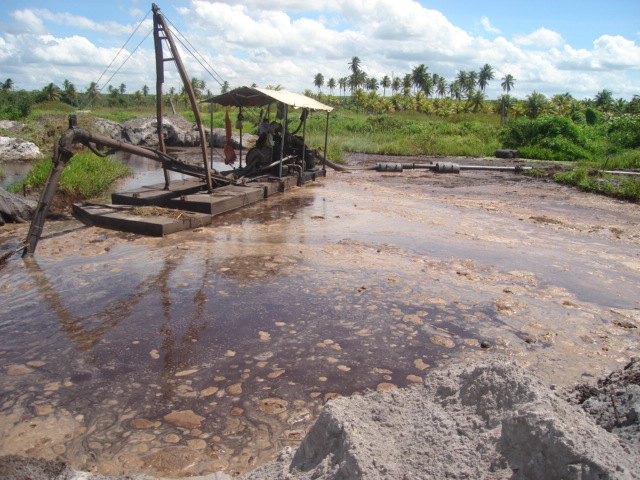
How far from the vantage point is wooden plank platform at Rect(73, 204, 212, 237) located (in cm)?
814

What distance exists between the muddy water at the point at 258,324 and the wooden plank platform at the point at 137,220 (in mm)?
237

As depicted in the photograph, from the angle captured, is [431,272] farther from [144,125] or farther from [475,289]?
[144,125]

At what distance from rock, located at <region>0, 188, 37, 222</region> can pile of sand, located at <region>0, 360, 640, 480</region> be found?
7494 mm

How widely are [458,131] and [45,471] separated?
37525 millimetres

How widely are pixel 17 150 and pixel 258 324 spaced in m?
20.3

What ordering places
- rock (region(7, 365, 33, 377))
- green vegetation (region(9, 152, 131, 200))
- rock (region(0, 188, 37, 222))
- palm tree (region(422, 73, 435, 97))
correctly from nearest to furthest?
rock (region(7, 365, 33, 377))
rock (region(0, 188, 37, 222))
green vegetation (region(9, 152, 131, 200))
palm tree (region(422, 73, 435, 97))

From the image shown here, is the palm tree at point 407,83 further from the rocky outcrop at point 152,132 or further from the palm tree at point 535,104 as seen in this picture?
the rocky outcrop at point 152,132

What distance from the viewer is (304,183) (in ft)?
49.6

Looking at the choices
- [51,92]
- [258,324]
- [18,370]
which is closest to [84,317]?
[18,370]

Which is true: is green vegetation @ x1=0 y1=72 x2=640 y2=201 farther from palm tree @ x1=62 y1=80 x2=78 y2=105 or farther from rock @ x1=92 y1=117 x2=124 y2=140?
palm tree @ x1=62 y1=80 x2=78 y2=105

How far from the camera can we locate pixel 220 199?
33.1 ft

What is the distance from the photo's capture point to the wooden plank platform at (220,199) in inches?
378

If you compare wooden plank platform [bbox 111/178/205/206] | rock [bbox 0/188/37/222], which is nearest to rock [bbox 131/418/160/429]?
wooden plank platform [bbox 111/178/205/206]

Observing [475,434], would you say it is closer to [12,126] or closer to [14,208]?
[14,208]
